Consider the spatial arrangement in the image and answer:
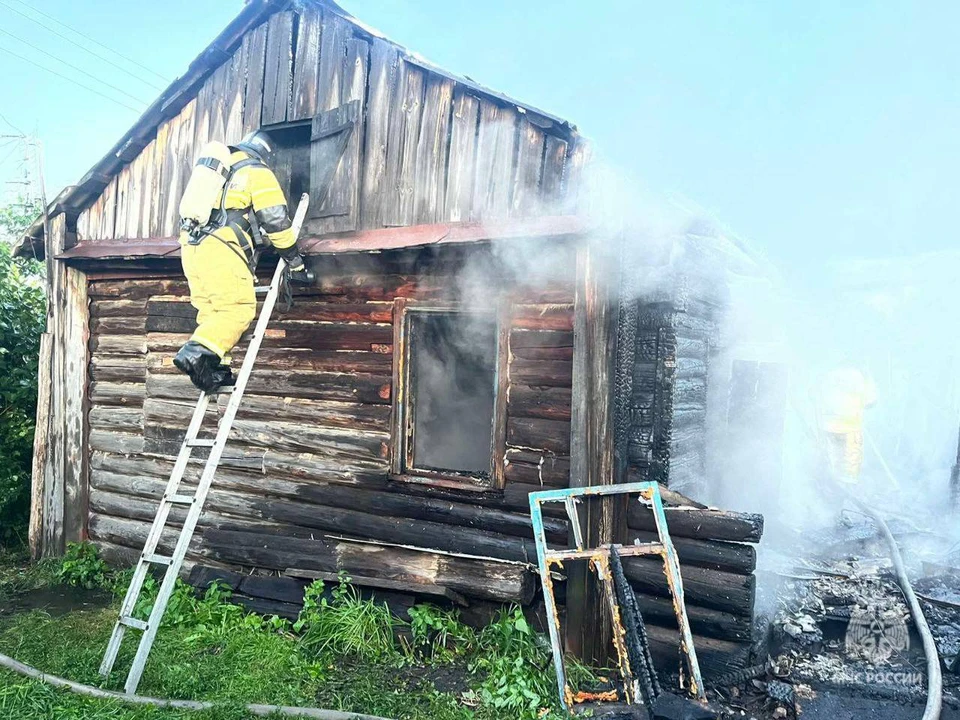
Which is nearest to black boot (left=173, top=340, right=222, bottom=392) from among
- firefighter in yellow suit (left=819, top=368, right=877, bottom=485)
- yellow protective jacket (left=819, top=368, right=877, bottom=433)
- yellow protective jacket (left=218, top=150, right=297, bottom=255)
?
yellow protective jacket (left=218, top=150, right=297, bottom=255)

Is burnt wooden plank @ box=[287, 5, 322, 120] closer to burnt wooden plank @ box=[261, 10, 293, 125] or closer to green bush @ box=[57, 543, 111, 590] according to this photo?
burnt wooden plank @ box=[261, 10, 293, 125]

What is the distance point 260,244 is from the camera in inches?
197

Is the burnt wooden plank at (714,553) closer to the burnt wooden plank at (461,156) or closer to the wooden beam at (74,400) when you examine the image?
the burnt wooden plank at (461,156)

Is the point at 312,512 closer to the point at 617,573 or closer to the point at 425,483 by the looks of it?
the point at 425,483

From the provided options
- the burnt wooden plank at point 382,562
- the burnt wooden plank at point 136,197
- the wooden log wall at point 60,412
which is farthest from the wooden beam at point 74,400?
the burnt wooden plank at point 382,562

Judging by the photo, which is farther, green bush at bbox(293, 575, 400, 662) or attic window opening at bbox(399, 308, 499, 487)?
attic window opening at bbox(399, 308, 499, 487)

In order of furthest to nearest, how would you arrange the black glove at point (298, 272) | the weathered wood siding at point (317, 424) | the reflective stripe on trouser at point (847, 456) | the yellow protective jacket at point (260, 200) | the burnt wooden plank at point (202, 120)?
the reflective stripe on trouser at point (847, 456) < the burnt wooden plank at point (202, 120) < the black glove at point (298, 272) < the weathered wood siding at point (317, 424) < the yellow protective jacket at point (260, 200)

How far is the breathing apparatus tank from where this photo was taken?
457 cm

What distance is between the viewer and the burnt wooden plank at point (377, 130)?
5.64m

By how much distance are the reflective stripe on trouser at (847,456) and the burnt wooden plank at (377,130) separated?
11.4 metres

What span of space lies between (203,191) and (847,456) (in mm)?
13354

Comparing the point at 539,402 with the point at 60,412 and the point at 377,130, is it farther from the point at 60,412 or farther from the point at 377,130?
the point at 60,412

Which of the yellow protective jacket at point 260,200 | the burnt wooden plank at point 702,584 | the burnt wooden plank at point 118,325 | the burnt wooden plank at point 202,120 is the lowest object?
the burnt wooden plank at point 702,584

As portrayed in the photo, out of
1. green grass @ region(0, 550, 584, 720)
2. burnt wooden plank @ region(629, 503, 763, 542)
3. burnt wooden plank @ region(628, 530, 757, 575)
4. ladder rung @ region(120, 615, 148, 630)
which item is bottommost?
green grass @ region(0, 550, 584, 720)
